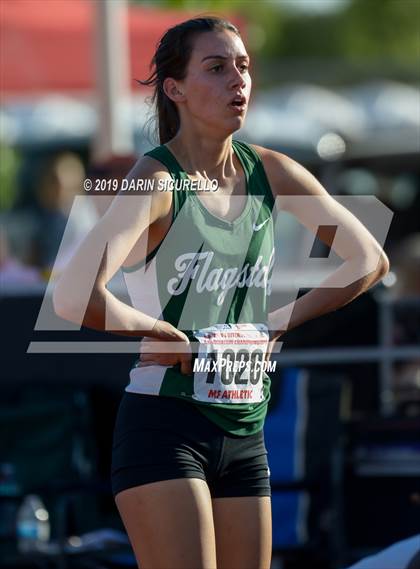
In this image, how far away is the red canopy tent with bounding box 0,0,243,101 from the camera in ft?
28.6

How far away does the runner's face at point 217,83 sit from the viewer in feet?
10.7

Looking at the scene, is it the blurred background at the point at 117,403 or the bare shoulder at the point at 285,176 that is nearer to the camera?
the bare shoulder at the point at 285,176

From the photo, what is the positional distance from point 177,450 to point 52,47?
6101 millimetres

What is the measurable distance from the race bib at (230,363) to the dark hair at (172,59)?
54 centimetres

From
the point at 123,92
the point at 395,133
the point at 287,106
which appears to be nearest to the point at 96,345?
the point at 123,92

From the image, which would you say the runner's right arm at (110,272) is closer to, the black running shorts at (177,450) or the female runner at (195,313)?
the female runner at (195,313)

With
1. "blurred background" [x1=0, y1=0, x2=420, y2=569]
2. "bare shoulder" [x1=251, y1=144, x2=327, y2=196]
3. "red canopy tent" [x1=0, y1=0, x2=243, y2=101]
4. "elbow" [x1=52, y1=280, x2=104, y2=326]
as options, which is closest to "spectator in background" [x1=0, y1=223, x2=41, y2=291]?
"blurred background" [x1=0, y1=0, x2=420, y2=569]

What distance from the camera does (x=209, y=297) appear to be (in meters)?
3.20

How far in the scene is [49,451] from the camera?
567cm

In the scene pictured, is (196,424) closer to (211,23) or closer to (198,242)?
(198,242)

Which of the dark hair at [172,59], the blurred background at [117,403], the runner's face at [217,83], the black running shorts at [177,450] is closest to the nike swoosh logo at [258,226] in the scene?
the runner's face at [217,83]

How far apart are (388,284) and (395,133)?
5625 mm

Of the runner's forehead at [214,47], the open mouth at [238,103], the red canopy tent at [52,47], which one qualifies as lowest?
the open mouth at [238,103]

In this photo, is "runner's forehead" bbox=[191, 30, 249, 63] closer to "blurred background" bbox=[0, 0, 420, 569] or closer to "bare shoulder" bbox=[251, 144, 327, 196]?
"bare shoulder" bbox=[251, 144, 327, 196]
